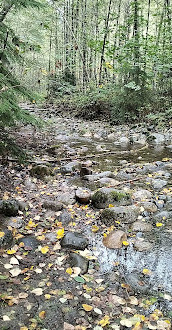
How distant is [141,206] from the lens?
407 cm

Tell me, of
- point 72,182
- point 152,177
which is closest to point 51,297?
point 72,182

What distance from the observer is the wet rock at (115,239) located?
318 cm

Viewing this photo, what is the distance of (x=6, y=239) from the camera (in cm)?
299

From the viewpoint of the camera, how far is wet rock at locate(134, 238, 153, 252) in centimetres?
311

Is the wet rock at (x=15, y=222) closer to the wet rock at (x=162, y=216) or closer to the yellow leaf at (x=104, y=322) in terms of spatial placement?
the yellow leaf at (x=104, y=322)

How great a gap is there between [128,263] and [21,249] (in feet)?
4.00

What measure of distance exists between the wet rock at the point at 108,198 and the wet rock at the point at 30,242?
1270 millimetres

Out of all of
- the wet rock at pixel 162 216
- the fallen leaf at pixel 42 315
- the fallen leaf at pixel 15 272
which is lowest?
the fallen leaf at pixel 42 315

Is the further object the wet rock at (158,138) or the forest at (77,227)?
the wet rock at (158,138)

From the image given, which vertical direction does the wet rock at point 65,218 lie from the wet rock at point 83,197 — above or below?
below

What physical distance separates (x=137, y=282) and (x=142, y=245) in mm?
666

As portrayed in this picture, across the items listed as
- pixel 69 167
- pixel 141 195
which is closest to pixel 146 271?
pixel 141 195

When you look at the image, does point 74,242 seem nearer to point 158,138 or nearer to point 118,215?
point 118,215

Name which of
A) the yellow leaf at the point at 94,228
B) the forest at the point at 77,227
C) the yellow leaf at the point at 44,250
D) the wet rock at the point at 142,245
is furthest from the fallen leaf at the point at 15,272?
the wet rock at the point at 142,245
